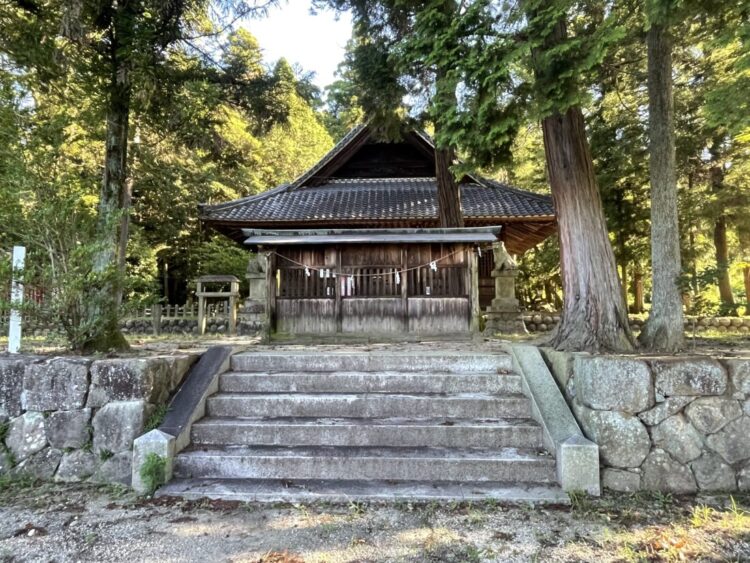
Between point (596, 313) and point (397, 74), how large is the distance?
6.33 metres

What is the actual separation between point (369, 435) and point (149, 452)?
73.7 inches

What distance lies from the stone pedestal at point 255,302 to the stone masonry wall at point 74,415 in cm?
664

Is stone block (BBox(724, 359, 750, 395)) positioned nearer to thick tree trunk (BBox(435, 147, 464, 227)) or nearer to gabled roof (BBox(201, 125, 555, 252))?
thick tree trunk (BBox(435, 147, 464, 227))

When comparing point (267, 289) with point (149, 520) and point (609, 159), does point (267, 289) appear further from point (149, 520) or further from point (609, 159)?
point (609, 159)

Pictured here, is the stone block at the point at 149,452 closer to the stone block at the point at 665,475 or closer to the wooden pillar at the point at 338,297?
the stone block at the point at 665,475

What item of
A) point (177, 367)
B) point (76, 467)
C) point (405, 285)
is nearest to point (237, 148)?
point (405, 285)

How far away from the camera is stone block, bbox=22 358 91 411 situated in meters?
3.62

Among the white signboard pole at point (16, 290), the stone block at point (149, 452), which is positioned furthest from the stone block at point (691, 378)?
the white signboard pole at point (16, 290)

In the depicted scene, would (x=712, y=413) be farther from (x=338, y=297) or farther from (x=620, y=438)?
(x=338, y=297)

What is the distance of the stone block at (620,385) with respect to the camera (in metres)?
3.42

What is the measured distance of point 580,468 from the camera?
3.22m

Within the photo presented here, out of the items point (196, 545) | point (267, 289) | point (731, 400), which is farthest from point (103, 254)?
point (731, 400)

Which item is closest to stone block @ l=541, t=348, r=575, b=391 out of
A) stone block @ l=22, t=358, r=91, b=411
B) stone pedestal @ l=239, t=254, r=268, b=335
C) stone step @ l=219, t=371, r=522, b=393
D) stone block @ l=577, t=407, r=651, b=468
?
stone step @ l=219, t=371, r=522, b=393

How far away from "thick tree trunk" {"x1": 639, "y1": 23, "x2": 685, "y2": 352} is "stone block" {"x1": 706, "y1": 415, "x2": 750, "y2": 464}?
2.14m
